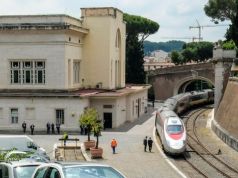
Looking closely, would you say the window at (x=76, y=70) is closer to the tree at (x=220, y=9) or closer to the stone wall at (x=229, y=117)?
the stone wall at (x=229, y=117)

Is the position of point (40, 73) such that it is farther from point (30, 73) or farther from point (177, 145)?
point (177, 145)

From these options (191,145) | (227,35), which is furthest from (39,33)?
(227,35)

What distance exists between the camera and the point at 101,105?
169ft

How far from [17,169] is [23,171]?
0.15m

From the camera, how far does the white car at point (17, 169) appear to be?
12055 mm

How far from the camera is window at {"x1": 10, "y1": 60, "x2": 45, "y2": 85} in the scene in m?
50.4

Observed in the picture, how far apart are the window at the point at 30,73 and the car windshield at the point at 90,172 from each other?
41.0 metres

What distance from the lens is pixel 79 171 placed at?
379 inches

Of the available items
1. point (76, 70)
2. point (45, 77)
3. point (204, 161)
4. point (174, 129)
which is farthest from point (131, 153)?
point (76, 70)

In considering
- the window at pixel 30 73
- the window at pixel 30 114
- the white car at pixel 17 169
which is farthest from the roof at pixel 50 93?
the white car at pixel 17 169

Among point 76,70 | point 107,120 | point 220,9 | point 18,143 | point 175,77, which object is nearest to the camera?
point 18,143

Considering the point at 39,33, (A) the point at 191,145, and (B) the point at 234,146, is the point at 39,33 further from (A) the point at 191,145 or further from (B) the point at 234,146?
(B) the point at 234,146

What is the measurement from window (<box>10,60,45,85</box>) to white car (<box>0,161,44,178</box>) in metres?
38.0

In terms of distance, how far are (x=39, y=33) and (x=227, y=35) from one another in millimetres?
28134
